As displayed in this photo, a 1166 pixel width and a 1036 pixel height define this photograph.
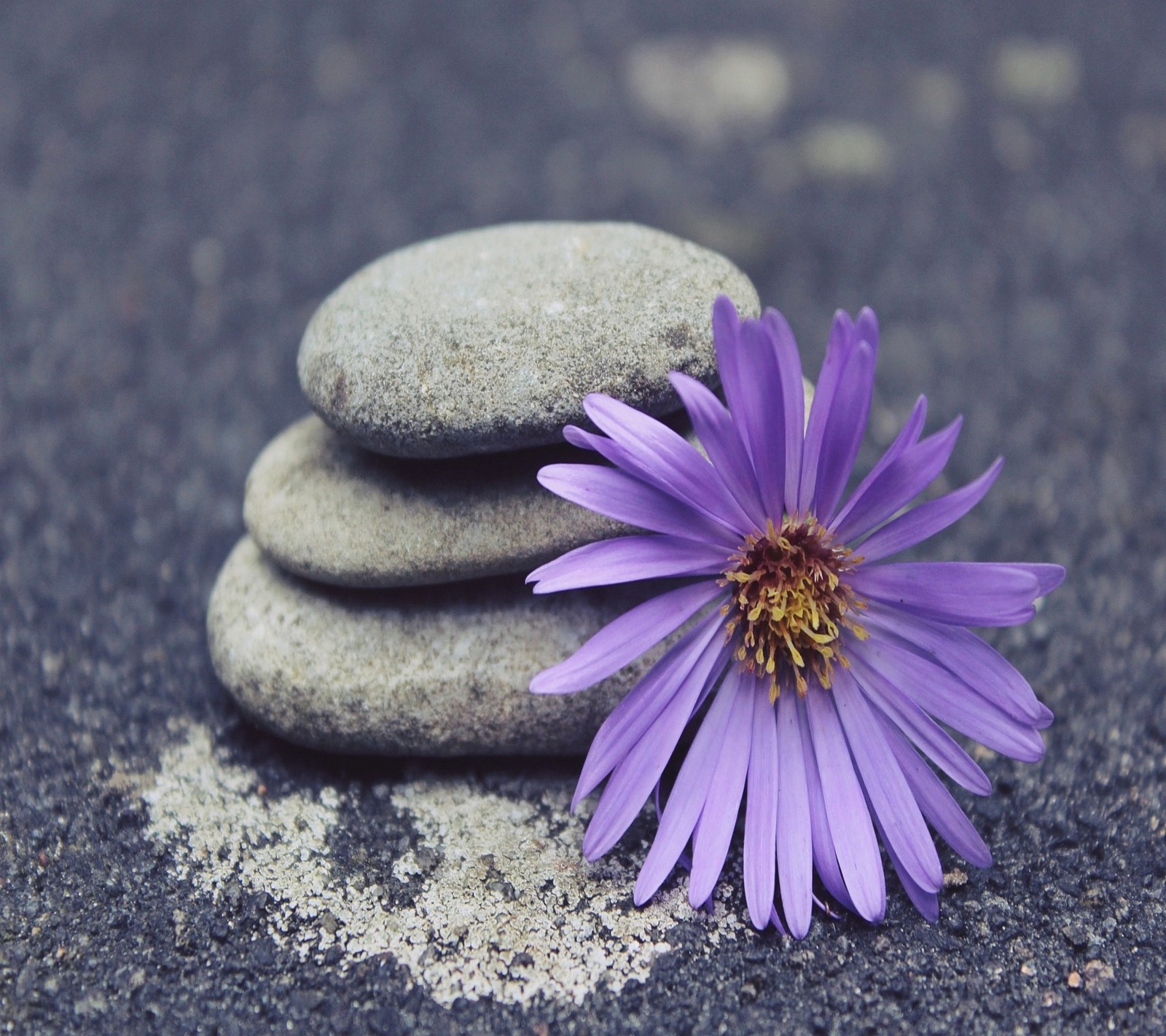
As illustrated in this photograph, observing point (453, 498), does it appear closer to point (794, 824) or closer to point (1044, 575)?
point (794, 824)

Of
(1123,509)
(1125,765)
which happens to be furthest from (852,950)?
(1123,509)

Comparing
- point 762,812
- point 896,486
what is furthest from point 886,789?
point 896,486

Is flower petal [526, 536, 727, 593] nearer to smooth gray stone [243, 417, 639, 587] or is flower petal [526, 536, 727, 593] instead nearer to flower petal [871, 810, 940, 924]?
smooth gray stone [243, 417, 639, 587]

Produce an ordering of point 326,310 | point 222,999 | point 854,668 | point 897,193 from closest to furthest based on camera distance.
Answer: point 222,999, point 854,668, point 326,310, point 897,193

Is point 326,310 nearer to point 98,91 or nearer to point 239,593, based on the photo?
point 239,593

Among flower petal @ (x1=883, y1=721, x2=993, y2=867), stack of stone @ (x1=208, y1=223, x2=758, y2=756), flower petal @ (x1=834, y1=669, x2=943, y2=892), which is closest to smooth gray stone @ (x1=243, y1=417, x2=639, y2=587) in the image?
stack of stone @ (x1=208, y1=223, x2=758, y2=756)
